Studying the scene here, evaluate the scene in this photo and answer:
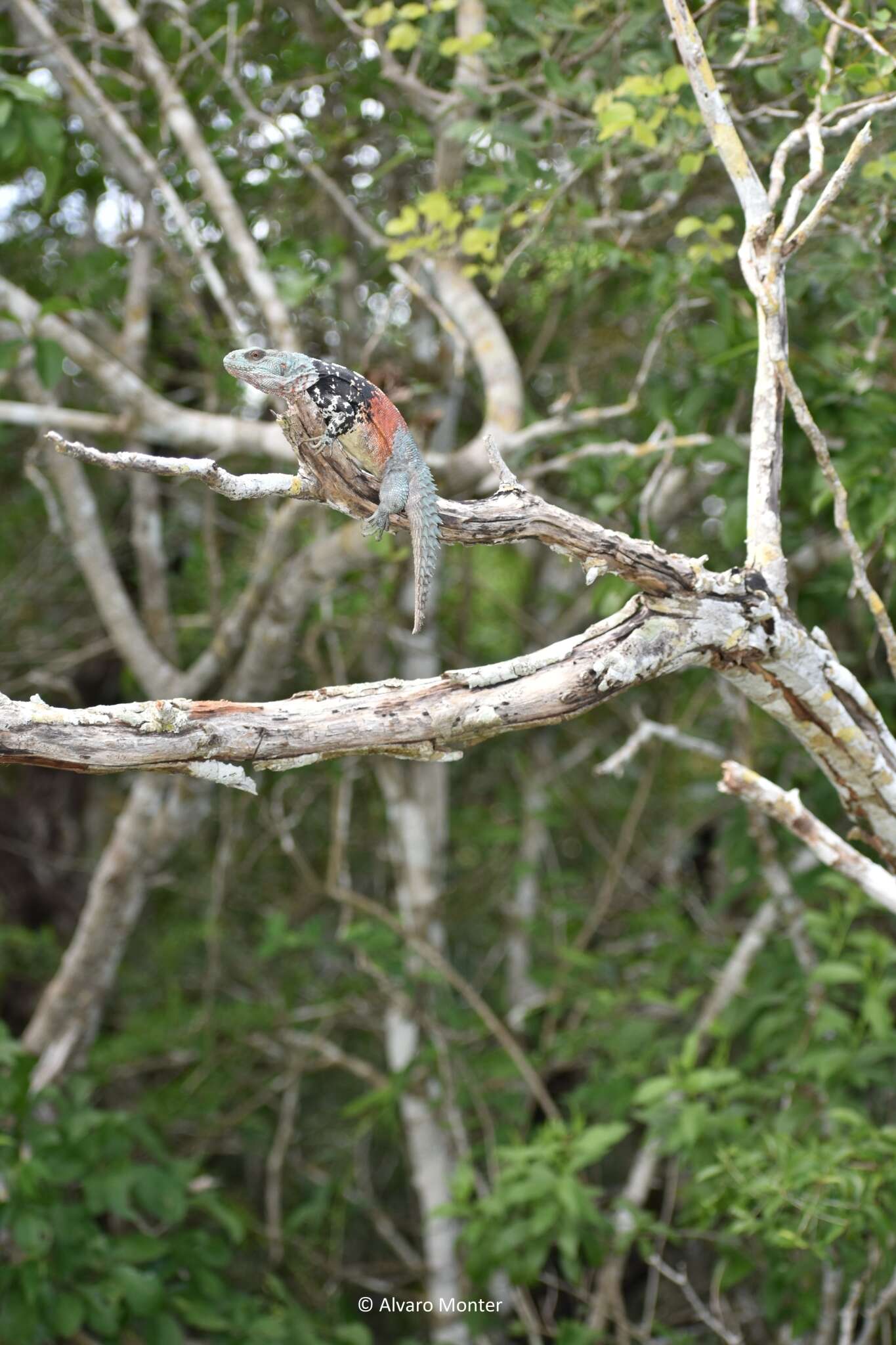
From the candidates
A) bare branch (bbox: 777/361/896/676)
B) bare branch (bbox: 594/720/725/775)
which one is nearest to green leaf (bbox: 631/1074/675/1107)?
bare branch (bbox: 594/720/725/775)

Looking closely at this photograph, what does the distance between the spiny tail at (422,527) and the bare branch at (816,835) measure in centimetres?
57

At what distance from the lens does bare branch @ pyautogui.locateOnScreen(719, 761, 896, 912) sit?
190 centimetres

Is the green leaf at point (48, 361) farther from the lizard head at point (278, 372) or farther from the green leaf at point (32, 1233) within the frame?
the green leaf at point (32, 1233)

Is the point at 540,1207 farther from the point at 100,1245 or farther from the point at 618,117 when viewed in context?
the point at 618,117

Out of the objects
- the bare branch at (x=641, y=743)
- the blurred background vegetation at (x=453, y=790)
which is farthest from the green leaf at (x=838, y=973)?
the bare branch at (x=641, y=743)

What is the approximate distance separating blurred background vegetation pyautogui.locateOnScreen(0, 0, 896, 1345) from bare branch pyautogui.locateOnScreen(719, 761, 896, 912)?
2.75 ft

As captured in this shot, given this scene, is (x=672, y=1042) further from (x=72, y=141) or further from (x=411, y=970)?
(x=72, y=141)

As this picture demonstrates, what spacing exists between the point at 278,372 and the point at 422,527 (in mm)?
385

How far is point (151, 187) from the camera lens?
12.4 ft

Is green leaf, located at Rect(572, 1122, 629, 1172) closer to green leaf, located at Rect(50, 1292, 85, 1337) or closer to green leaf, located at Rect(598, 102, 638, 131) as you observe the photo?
green leaf, located at Rect(50, 1292, 85, 1337)

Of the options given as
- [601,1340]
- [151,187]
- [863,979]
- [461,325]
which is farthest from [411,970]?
[151,187]

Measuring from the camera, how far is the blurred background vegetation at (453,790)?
2848 mm

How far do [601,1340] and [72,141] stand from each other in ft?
14.3

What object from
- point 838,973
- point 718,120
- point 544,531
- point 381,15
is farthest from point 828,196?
point 838,973
